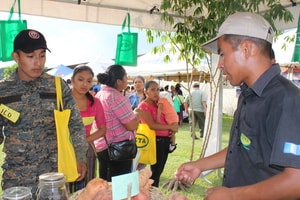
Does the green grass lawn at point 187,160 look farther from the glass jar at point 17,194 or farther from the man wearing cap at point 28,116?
the glass jar at point 17,194

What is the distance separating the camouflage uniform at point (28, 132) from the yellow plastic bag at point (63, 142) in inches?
1.4

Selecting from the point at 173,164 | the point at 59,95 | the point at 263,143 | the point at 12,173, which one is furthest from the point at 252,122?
the point at 173,164

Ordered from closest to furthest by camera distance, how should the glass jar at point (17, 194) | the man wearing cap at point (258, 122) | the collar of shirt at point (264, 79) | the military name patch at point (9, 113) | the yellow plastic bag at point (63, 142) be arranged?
1. the glass jar at point (17, 194)
2. the man wearing cap at point (258, 122)
3. the collar of shirt at point (264, 79)
4. the military name patch at point (9, 113)
5. the yellow plastic bag at point (63, 142)

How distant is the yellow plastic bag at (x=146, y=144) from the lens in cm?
345

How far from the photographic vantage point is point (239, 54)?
1.22 m

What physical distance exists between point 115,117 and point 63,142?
3.55 ft

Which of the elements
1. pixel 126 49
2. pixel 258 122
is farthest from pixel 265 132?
pixel 126 49

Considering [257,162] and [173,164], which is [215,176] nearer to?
[173,164]

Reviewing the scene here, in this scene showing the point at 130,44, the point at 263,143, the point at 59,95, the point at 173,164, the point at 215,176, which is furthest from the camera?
the point at 173,164

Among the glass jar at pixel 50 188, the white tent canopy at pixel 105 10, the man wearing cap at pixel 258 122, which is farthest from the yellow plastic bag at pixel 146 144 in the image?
the glass jar at pixel 50 188

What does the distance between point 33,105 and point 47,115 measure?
101mm

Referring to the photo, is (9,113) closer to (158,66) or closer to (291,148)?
(291,148)

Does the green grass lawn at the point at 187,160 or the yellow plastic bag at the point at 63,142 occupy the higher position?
the yellow plastic bag at the point at 63,142

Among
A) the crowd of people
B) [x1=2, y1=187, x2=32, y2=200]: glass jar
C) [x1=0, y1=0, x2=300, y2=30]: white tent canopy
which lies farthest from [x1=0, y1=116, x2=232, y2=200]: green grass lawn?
[x1=2, y1=187, x2=32, y2=200]: glass jar
